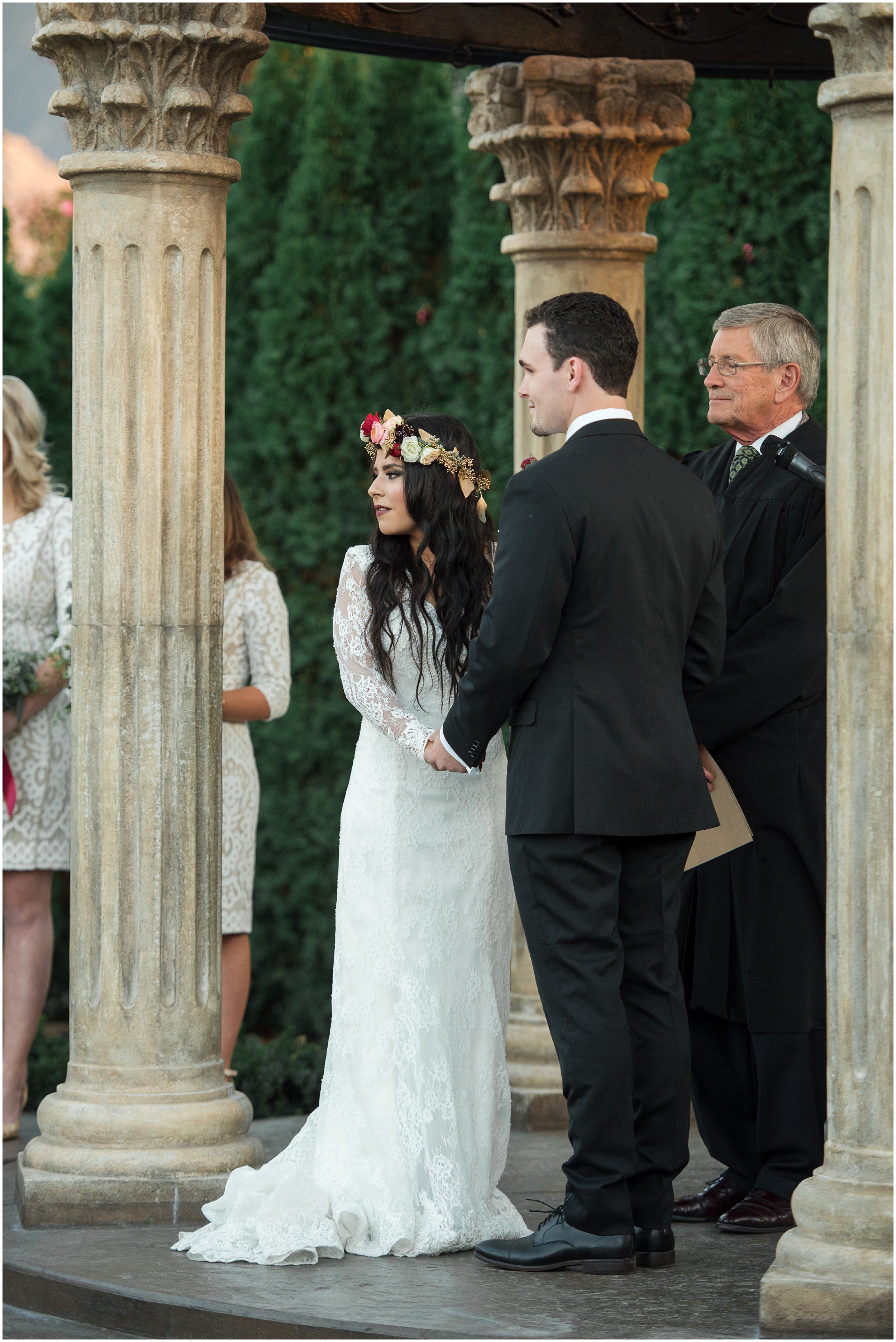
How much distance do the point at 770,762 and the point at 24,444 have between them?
2378 mm

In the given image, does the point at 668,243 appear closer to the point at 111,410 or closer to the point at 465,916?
the point at 111,410

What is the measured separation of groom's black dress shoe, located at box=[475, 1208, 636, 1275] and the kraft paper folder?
2.72 ft

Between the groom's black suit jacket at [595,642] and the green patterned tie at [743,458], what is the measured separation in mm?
649

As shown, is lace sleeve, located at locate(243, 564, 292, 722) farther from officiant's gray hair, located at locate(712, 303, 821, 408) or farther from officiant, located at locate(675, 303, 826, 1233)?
officiant's gray hair, located at locate(712, 303, 821, 408)

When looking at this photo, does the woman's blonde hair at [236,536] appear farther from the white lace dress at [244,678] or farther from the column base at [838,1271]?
the column base at [838,1271]

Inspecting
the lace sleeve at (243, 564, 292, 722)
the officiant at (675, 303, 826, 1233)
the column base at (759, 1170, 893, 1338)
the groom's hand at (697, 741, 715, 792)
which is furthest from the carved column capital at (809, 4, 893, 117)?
the lace sleeve at (243, 564, 292, 722)

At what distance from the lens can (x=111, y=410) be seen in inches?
178

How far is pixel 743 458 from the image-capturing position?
14.7 ft

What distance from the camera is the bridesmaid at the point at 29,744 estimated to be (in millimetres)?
5422

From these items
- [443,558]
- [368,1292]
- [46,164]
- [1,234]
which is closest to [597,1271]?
[368,1292]

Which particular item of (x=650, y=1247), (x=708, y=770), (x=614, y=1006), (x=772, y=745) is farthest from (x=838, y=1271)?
(x=772, y=745)

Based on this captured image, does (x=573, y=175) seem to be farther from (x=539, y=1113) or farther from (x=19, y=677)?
(x=539, y=1113)

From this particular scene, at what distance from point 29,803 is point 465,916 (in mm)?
1755

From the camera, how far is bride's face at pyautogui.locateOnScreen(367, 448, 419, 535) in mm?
4207
